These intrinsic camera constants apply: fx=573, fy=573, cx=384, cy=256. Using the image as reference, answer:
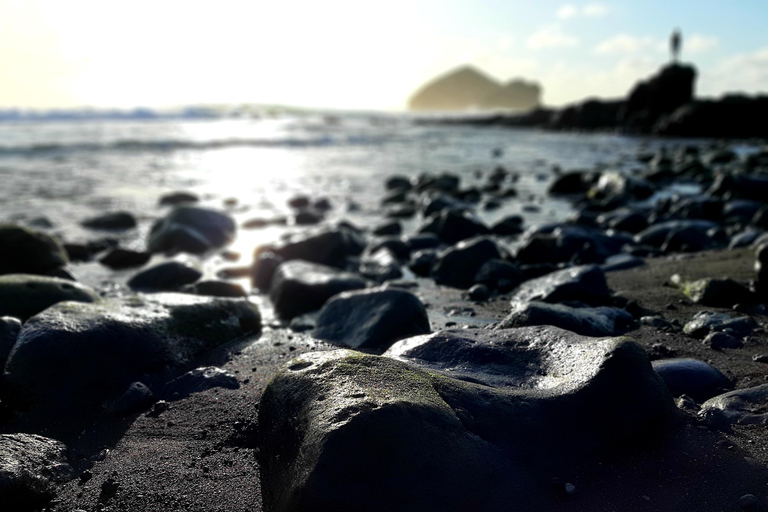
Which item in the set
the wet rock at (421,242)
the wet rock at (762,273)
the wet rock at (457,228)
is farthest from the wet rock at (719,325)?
the wet rock at (457,228)

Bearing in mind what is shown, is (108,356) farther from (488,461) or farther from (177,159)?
(177,159)

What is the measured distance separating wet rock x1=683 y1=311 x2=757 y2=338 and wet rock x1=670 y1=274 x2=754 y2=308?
1.22ft

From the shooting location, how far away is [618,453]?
192cm

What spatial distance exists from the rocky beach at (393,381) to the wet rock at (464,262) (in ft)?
0.06

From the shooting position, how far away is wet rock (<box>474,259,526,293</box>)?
416 centimetres

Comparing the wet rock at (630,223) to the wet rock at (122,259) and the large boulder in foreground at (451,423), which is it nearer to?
the large boulder in foreground at (451,423)

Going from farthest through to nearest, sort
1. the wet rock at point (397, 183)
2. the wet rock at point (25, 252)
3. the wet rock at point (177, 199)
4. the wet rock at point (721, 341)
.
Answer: the wet rock at point (397, 183)
the wet rock at point (177, 199)
the wet rock at point (25, 252)
the wet rock at point (721, 341)

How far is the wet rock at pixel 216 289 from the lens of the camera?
4.07m

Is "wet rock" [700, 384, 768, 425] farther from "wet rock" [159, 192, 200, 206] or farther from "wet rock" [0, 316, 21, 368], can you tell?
"wet rock" [159, 192, 200, 206]

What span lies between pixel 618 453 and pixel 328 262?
3.51 m

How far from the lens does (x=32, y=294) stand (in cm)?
323

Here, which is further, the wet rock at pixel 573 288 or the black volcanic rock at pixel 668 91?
the black volcanic rock at pixel 668 91

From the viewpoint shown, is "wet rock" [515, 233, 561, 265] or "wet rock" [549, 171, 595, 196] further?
"wet rock" [549, 171, 595, 196]

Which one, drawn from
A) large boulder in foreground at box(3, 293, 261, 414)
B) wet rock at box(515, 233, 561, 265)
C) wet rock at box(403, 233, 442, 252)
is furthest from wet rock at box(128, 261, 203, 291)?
wet rock at box(515, 233, 561, 265)
